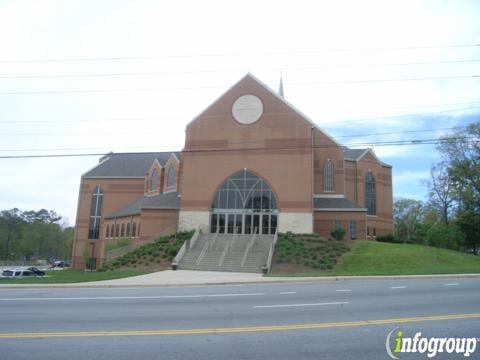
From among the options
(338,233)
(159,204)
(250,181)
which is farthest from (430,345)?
(159,204)

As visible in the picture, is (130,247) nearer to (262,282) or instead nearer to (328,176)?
(328,176)

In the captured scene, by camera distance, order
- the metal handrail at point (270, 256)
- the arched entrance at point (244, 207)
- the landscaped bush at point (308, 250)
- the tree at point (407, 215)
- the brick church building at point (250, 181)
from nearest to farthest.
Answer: the metal handrail at point (270, 256) < the landscaped bush at point (308, 250) < the brick church building at point (250, 181) < the arched entrance at point (244, 207) < the tree at point (407, 215)

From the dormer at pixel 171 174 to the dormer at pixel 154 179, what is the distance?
0.74m

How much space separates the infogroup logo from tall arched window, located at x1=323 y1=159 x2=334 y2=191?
3688 cm

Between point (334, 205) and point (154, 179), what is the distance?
21788 mm

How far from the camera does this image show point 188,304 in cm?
1178

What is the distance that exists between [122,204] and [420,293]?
4485 cm

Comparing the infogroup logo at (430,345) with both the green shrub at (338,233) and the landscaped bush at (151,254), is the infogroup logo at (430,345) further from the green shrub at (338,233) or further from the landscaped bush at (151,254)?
the green shrub at (338,233)

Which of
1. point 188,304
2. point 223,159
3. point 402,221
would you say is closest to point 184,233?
point 223,159

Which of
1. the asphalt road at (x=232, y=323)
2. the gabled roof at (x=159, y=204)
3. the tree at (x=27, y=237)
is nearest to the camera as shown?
the asphalt road at (x=232, y=323)

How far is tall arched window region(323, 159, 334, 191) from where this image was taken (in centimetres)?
4400

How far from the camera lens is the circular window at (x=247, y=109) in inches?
1556

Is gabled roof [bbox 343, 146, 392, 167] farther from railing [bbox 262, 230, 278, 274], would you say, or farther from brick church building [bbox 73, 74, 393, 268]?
railing [bbox 262, 230, 278, 274]

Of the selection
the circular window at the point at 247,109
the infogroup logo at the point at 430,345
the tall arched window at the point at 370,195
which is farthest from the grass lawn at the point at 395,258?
the infogroup logo at the point at 430,345
